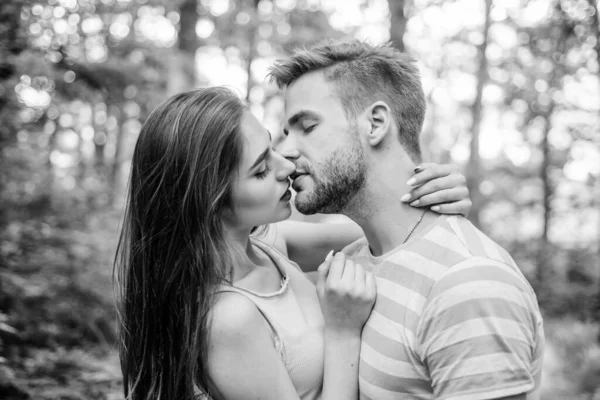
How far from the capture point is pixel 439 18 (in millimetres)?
13367

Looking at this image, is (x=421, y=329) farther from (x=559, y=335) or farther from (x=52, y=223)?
(x=559, y=335)

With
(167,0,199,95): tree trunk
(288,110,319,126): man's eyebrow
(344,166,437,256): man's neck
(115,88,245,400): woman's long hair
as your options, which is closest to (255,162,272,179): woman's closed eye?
(115,88,245,400): woman's long hair

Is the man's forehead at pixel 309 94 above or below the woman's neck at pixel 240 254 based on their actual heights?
above

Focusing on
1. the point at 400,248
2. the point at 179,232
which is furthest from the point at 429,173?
the point at 179,232

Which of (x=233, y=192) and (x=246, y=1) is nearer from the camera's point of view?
(x=233, y=192)

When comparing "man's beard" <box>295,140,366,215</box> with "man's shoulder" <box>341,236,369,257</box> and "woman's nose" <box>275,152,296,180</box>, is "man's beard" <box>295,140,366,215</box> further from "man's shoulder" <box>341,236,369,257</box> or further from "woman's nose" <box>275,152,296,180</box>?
"man's shoulder" <box>341,236,369,257</box>

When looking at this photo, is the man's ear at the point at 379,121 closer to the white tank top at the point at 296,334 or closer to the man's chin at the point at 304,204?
the man's chin at the point at 304,204

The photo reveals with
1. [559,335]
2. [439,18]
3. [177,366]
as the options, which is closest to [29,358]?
[177,366]

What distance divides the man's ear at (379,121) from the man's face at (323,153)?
8cm

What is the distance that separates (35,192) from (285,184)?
4864 mm

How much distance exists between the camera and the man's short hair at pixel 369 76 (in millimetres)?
2637

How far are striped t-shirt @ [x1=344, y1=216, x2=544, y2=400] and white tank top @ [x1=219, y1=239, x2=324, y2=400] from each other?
0.76ft

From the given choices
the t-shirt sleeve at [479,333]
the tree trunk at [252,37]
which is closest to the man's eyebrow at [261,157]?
the t-shirt sleeve at [479,333]

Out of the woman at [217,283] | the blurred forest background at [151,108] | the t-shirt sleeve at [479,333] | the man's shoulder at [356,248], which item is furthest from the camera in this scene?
the blurred forest background at [151,108]
